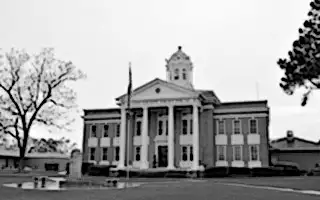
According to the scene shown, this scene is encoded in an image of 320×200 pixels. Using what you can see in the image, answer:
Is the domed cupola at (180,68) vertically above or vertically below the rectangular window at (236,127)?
above

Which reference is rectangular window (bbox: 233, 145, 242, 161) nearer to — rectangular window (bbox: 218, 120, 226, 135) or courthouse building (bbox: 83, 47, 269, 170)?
courthouse building (bbox: 83, 47, 269, 170)

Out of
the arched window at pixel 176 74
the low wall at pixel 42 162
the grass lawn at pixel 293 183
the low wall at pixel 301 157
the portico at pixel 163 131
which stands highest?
the arched window at pixel 176 74

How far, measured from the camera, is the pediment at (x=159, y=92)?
41.2 metres

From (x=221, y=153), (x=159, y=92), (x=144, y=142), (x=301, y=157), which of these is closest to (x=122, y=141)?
(x=144, y=142)

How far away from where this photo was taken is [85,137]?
4903 centimetres

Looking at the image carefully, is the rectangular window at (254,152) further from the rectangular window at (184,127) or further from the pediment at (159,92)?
the pediment at (159,92)

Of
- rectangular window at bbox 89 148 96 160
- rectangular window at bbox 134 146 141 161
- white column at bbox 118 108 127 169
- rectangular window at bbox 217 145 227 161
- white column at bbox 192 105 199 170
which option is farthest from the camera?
rectangular window at bbox 89 148 96 160

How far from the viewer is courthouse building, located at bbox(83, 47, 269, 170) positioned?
4119 centimetres

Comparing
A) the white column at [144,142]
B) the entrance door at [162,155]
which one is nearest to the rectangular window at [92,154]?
the white column at [144,142]

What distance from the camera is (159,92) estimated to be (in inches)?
1670

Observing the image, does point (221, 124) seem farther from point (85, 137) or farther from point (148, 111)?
point (85, 137)

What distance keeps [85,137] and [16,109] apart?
1114 cm

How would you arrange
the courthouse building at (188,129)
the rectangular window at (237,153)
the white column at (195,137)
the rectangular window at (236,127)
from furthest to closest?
the rectangular window at (236,127)
the rectangular window at (237,153)
the courthouse building at (188,129)
the white column at (195,137)

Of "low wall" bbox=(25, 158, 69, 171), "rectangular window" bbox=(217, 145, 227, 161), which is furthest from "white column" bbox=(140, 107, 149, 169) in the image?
"low wall" bbox=(25, 158, 69, 171)
